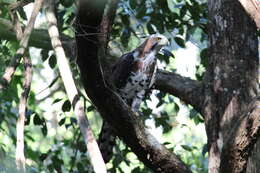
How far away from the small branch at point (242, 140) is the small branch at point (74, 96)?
107 centimetres

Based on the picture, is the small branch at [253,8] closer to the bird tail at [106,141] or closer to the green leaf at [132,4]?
the green leaf at [132,4]

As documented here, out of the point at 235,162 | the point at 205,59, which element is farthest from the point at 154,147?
the point at 205,59

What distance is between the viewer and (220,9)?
3957 mm

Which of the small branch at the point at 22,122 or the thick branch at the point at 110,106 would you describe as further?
the thick branch at the point at 110,106

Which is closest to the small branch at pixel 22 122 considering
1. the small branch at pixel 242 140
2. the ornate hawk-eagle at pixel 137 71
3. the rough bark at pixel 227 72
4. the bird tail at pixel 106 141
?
the small branch at pixel 242 140

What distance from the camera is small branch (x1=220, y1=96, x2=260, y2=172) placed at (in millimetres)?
2908

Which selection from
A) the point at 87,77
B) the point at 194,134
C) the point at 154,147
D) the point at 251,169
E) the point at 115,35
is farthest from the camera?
the point at 194,134

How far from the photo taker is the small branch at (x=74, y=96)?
1970mm

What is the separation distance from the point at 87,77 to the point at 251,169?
51.8 inches

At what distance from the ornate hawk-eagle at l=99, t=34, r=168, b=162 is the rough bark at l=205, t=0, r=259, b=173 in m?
1.02

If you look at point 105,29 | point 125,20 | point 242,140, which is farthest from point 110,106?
point 125,20

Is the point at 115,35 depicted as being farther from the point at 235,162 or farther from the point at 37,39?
the point at 235,162

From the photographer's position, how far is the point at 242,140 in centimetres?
296

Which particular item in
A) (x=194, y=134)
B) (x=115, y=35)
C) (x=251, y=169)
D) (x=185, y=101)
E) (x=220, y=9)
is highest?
(x=220, y=9)
